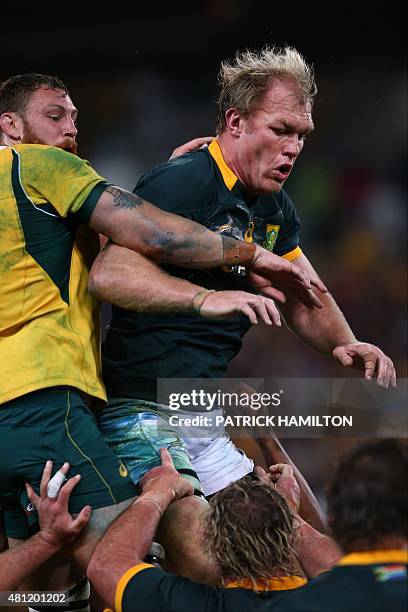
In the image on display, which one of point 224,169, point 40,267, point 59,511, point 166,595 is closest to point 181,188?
point 224,169

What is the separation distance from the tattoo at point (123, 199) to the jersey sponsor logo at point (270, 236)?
0.75m

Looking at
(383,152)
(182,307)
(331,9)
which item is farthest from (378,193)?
(182,307)

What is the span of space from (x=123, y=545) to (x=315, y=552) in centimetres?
77

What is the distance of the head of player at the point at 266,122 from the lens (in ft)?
12.3

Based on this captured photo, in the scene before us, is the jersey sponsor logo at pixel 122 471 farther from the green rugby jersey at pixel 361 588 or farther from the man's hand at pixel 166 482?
the green rugby jersey at pixel 361 588

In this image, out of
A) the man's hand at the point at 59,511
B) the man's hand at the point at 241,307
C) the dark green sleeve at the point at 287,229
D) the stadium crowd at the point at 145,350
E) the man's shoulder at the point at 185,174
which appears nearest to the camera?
the stadium crowd at the point at 145,350

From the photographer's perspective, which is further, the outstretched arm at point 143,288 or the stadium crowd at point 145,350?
the outstretched arm at point 143,288

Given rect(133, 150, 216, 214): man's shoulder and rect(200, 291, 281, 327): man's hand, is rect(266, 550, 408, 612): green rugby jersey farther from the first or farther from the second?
rect(133, 150, 216, 214): man's shoulder

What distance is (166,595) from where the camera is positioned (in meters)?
2.77

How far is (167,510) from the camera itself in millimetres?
3361


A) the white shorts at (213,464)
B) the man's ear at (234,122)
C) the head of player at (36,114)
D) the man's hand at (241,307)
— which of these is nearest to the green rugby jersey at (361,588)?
the man's hand at (241,307)

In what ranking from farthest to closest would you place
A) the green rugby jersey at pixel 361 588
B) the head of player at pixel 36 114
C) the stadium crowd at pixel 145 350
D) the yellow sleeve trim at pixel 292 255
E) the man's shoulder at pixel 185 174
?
the yellow sleeve trim at pixel 292 255 → the head of player at pixel 36 114 → the man's shoulder at pixel 185 174 → the stadium crowd at pixel 145 350 → the green rugby jersey at pixel 361 588

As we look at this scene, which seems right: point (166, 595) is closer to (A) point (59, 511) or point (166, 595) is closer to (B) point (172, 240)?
(A) point (59, 511)

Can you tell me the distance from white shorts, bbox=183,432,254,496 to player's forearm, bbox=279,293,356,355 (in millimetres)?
706
